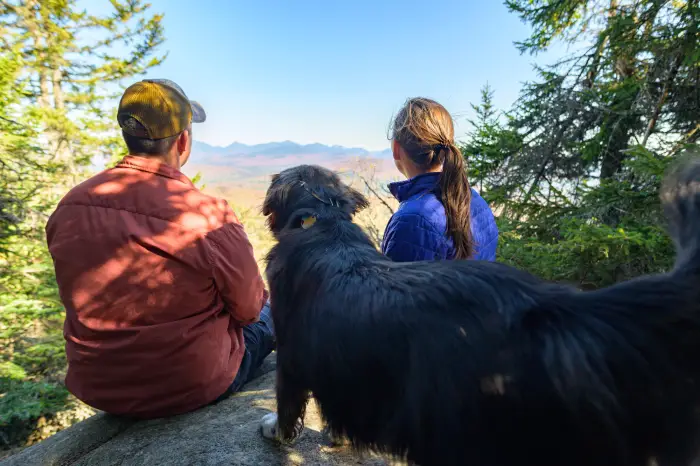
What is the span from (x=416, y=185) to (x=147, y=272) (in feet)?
5.61

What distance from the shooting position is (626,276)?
5.03 meters

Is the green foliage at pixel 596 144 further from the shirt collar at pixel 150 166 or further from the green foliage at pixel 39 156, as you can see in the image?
the green foliage at pixel 39 156

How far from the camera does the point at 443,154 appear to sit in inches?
97.7

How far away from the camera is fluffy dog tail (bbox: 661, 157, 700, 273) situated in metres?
1.37

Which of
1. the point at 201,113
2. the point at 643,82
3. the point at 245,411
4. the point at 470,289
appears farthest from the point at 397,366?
the point at 643,82

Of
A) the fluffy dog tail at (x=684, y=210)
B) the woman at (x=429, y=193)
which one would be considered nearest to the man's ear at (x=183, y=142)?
the woman at (x=429, y=193)

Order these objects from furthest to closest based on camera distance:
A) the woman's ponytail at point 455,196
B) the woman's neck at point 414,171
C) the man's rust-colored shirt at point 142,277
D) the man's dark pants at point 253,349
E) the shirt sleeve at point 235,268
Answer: the man's dark pants at point 253,349, the woman's neck at point 414,171, the woman's ponytail at point 455,196, the shirt sleeve at point 235,268, the man's rust-colored shirt at point 142,277

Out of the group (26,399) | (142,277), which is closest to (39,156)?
(26,399)

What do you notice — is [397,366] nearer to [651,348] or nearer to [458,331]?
[458,331]

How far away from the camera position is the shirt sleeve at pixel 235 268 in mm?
2279

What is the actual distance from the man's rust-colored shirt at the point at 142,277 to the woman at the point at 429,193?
39.2 inches

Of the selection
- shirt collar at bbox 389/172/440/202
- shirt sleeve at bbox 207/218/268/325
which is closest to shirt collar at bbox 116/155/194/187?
shirt sleeve at bbox 207/218/268/325

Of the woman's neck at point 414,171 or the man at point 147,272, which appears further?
the woman's neck at point 414,171

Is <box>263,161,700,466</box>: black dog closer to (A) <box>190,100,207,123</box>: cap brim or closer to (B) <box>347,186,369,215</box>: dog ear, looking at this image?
(B) <box>347,186,369,215</box>: dog ear
